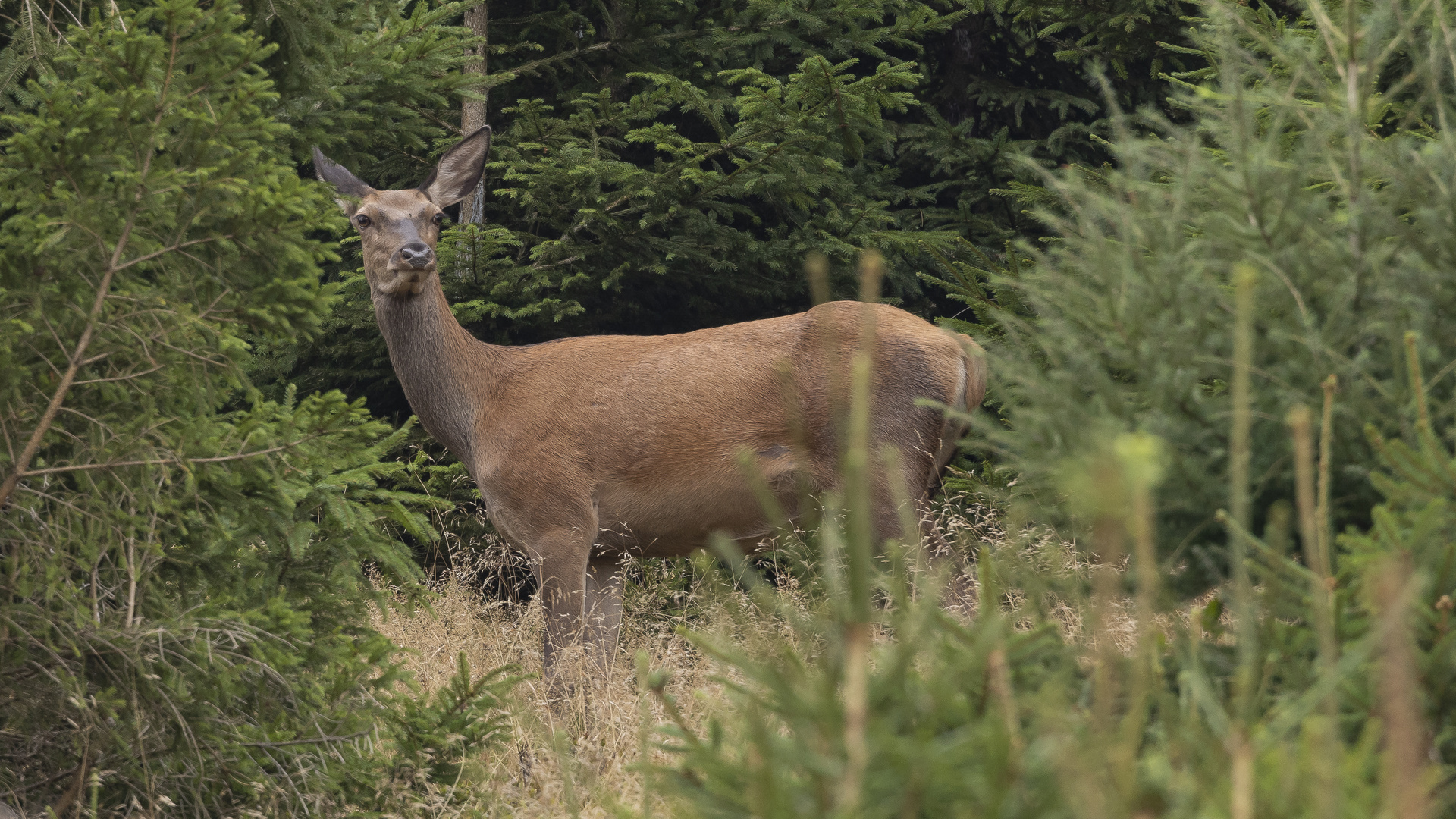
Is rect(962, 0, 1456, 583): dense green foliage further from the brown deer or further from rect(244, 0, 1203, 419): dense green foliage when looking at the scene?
rect(244, 0, 1203, 419): dense green foliage

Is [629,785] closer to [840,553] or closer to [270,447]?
[270,447]

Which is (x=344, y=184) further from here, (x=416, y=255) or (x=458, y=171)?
(x=416, y=255)

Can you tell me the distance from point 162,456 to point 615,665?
9.06ft

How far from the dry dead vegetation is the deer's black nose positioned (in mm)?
1733

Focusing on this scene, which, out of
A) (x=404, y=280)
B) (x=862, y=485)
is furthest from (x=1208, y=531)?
(x=404, y=280)

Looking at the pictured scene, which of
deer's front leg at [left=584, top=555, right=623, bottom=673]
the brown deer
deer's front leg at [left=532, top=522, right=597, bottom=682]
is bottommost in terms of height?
deer's front leg at [left=584, top=555, right=623, bottom=673]

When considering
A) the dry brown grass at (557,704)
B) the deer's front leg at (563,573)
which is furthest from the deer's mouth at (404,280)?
the dry brown grass at (557,704)

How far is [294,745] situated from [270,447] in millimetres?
905

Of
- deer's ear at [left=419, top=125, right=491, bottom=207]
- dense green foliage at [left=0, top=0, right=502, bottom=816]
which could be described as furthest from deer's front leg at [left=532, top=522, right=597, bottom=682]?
dense green foliage at [left=0, top=0, right=502, bottom=816]

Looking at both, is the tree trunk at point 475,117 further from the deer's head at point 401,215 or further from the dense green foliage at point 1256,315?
the dense green foliage at point 1256,315

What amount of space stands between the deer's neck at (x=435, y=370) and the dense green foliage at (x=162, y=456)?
2.75 meters

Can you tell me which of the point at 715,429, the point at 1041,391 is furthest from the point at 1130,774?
the point at 715,429

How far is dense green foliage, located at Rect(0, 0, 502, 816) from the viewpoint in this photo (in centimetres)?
376

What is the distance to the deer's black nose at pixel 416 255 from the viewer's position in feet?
21.7
